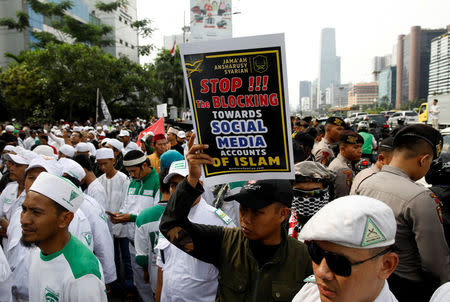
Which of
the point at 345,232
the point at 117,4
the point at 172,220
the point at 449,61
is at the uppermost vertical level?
the point at 117,4

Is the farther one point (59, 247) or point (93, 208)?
point (93, 208)

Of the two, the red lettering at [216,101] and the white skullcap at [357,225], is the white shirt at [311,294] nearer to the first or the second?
the white skullcap at [357,225]

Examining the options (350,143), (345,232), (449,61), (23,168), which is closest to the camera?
(345,232)

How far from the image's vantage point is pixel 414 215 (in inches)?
95.2

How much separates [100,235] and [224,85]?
8.23 ft

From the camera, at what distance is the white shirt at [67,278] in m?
2.13

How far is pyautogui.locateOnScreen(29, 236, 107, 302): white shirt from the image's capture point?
213 cm

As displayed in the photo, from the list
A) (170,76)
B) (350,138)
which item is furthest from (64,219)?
(170,76)

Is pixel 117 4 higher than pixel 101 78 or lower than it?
higher

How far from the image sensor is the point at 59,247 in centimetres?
231

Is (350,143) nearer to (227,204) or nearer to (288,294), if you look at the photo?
(227,204)

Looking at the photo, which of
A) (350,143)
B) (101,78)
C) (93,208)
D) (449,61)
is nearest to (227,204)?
(93,208)

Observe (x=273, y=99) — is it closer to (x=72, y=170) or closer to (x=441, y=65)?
(x=72, y=170)

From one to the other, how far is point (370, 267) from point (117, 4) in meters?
48.6
